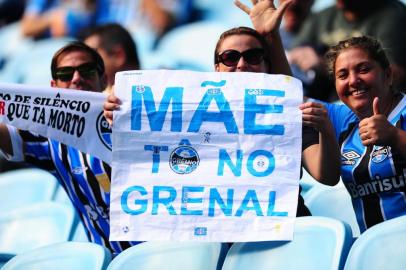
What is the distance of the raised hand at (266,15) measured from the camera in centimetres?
384

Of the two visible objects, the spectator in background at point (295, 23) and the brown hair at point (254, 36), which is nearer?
the brown hair at point (254, 36)

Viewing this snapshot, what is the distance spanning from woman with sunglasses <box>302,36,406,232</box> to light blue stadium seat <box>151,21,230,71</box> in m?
3.11

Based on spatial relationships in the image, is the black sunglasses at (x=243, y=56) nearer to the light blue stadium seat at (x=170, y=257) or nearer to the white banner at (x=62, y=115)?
the white banner at (x=62, y=115)

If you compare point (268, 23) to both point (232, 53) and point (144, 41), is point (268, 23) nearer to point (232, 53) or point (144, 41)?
point (232, 53)

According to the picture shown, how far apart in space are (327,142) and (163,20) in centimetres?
408

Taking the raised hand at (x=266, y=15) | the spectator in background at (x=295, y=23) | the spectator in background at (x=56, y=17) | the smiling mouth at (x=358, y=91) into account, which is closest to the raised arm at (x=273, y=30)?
the raised hand at (x=266, y=15)

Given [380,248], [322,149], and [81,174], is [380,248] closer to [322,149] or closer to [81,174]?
[322,149]

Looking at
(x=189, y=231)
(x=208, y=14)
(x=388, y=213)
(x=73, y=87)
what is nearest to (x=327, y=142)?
(x=388, y=213)

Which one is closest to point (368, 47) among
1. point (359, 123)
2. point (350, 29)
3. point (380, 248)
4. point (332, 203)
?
point (359, 123)

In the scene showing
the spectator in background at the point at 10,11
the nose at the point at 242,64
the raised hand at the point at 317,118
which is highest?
the spectator in background at the point at 10,11

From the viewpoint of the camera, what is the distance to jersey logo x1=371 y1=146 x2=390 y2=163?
3.44 m

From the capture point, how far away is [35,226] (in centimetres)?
479

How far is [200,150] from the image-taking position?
11.2 feet

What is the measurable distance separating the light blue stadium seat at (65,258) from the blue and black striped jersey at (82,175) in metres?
0.41
